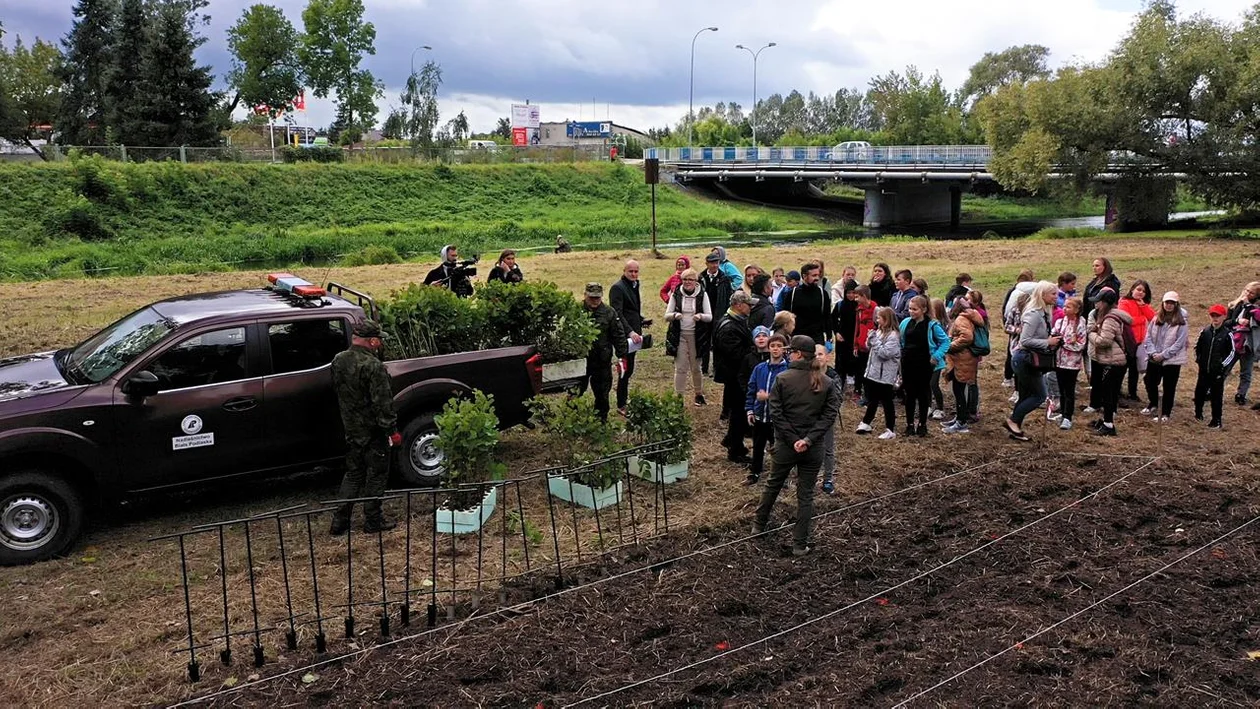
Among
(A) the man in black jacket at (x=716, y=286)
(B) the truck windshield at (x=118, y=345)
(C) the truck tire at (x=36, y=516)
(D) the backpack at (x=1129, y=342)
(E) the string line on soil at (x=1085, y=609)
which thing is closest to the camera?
(E) the string line on soil at (x=1085, y=609)

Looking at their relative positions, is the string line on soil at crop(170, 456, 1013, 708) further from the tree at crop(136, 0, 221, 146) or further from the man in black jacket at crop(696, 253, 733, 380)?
the tree at crop(136, 0, 221, 146)

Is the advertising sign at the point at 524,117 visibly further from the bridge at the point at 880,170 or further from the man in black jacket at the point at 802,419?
the man in black jacket at the point at 802,419

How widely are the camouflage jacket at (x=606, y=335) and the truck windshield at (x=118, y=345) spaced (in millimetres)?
4159

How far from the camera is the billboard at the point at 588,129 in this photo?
116 meters

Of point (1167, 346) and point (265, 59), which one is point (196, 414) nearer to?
point (1167, 346)

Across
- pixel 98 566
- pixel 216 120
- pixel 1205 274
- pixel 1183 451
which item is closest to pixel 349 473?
pixel 98 566

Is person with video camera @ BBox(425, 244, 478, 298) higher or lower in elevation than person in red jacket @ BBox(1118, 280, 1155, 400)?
higher

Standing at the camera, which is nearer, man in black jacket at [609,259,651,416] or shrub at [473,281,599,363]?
shrub at [473,281,599,363]

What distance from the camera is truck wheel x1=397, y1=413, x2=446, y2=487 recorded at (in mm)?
8148

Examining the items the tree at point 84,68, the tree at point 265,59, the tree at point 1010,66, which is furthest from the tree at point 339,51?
the tree at point 1010,66

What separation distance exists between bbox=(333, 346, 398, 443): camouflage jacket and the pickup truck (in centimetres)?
53

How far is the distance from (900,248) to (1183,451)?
72.9 ft

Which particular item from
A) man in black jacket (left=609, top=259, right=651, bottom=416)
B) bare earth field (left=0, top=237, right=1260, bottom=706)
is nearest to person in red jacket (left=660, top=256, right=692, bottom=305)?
man in black jacket (left=609, top=259, right=651, bottom=416)

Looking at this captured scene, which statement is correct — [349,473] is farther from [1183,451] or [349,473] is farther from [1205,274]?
[1205,274]
